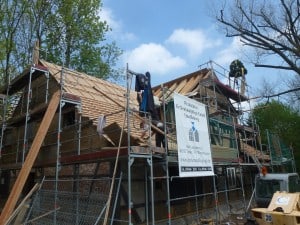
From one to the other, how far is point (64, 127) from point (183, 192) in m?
5.57

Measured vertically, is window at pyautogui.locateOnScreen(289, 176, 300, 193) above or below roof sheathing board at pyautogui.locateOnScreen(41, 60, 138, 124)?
below

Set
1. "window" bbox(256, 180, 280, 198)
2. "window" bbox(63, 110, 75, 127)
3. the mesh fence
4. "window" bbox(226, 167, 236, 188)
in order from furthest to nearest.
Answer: "window" bbox(226, 167, 236, 188) < "window" bbox(63, 110, 75, 127) < "window" bbox(256, 180, 280, 198) < the mesh fence

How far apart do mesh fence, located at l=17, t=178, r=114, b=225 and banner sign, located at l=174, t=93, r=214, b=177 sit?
258 cm

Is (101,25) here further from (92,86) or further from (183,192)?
(183,192)

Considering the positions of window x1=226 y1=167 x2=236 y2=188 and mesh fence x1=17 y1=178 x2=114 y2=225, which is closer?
mesh fence x1=17 y1=178 x2=114 y2=225

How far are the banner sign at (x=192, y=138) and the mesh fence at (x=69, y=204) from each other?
258cm

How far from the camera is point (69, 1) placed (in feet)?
90.8

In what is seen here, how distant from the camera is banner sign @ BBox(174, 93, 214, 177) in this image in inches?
429

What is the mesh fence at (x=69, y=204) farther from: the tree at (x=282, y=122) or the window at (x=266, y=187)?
the tree at (x=282, y=122)

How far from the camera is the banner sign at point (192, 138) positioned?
10.9m

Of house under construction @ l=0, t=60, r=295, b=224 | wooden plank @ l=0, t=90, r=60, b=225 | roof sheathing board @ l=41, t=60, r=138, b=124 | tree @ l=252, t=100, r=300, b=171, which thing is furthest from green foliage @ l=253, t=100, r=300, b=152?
wooden plank @ l=0, t=90, r=60, b=225

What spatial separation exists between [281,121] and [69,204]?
71.9 ft

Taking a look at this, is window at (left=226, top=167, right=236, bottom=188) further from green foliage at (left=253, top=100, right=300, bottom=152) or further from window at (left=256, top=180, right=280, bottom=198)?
green foliage at (left=253, top=100, right=300, bottom=152)

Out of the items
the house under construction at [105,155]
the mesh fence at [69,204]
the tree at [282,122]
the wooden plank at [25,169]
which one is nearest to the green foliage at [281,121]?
the tree at [282,122]
